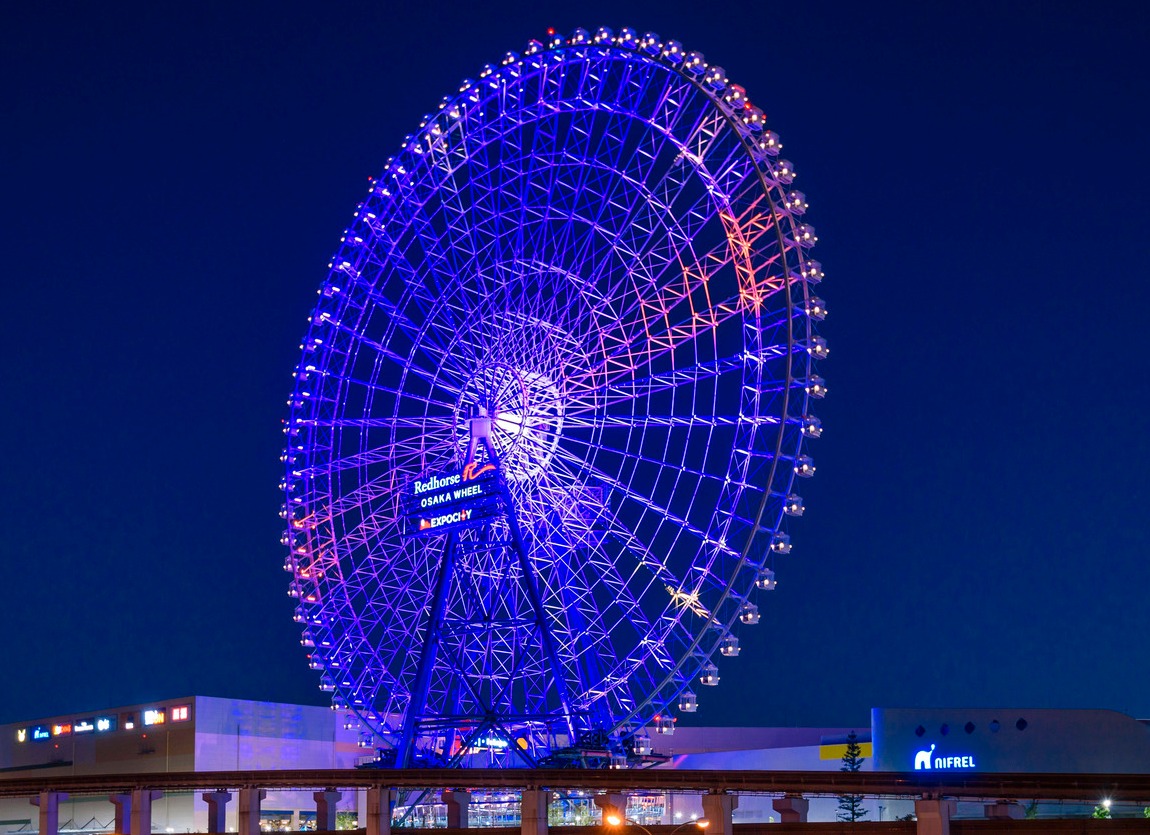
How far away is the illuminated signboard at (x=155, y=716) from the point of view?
8800 cm

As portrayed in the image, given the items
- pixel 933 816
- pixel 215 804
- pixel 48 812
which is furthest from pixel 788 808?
pixel 48 812

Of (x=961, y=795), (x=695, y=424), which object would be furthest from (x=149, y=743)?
(x=961, y=795)

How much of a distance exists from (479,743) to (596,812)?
13.5 meters

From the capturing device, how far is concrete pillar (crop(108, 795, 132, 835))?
69.8 metres

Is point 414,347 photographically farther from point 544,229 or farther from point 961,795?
point 961,795

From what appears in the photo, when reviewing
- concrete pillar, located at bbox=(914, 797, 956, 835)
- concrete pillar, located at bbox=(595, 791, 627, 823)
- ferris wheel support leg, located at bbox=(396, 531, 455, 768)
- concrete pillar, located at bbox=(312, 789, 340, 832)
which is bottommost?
concrete pillar, located at bbox=(914, 797, 956, 835)

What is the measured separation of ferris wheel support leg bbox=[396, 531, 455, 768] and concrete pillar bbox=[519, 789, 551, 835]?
255 inches

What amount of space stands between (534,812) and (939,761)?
22.8m

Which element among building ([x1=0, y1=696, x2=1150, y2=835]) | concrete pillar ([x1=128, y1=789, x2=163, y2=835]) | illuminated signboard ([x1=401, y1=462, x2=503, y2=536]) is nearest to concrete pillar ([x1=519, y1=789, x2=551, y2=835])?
building ([x1=0, y1=696, x2=1150, y2=835])

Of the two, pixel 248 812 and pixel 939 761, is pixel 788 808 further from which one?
pixel 248 812

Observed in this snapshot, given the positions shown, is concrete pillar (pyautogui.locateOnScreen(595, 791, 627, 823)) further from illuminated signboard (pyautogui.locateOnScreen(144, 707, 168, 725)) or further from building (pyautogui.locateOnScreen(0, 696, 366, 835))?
illuminated signboard (pyautogui.locateOnScreen(144, 707, 168, 725))

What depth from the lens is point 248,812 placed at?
211ft

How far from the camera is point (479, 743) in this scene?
5816 cm

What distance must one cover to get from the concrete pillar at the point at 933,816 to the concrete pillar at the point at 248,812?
1248 inches
